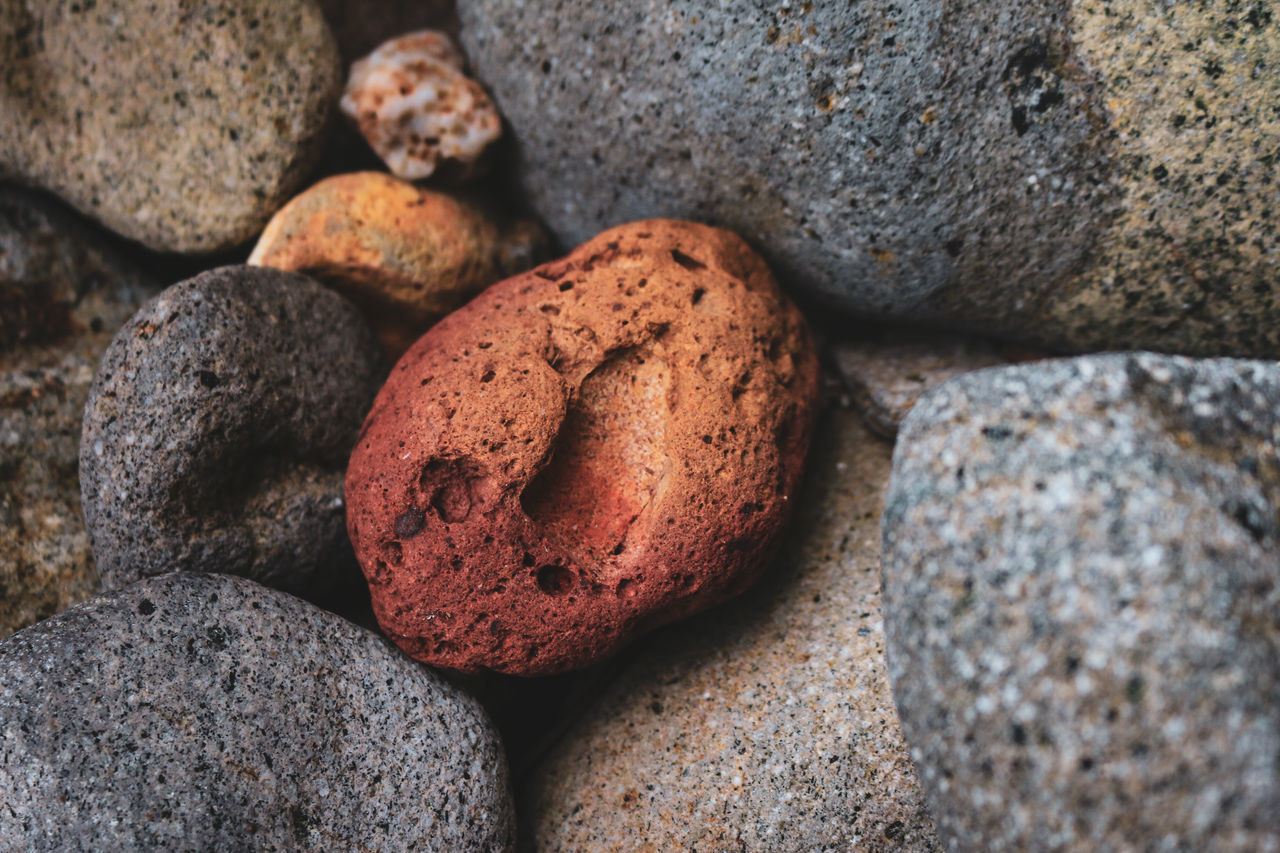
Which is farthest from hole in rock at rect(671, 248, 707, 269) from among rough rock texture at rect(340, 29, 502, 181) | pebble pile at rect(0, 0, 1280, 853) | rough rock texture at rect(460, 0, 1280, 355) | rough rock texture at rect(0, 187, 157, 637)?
rough rock texture at rect(0, 187, 157, 637)

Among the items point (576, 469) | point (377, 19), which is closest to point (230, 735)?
point (576, 469)

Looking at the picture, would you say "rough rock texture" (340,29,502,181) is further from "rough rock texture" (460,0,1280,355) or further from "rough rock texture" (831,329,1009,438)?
"rough rock texture" (831,329,1009,438)

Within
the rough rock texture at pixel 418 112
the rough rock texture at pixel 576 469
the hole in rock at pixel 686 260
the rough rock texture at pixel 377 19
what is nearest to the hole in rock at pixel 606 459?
the rough rock texture at pixel 576 469

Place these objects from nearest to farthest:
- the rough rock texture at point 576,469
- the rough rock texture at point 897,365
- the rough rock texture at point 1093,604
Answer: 1. the rough rock texture at point 1093,604
2. the rough rock texture at point 576,469
3. the rough rock texture at point 897,365

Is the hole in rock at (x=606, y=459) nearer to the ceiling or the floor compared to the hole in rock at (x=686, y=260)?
nearer to the floor

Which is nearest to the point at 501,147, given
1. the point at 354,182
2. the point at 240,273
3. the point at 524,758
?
the point at 354,182

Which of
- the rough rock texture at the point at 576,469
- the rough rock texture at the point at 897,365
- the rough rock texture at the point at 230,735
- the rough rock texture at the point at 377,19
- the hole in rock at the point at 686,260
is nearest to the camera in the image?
the rough rock texture at the point at 230,735

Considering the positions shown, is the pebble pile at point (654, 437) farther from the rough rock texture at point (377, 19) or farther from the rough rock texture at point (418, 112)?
the rough rock texture at point (377, 19)

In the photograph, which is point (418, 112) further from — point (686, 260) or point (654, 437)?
point (654, 437)
